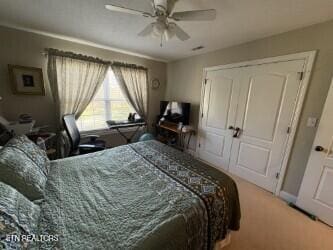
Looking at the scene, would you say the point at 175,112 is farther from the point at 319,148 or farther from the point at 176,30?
the point at 319,148

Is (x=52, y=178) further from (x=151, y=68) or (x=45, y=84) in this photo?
(x=151, y=68)

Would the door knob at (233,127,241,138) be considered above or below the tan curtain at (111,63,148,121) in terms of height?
below

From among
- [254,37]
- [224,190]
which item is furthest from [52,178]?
[254,37]

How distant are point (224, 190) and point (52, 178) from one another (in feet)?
5.02

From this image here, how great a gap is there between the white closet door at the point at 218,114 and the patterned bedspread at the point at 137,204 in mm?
1648

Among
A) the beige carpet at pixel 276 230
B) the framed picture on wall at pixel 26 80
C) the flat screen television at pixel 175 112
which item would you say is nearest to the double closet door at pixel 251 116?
the flat screen television at pixel 175 112

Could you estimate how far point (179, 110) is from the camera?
3.64 meters

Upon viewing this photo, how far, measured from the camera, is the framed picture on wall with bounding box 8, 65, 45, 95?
2.38 m

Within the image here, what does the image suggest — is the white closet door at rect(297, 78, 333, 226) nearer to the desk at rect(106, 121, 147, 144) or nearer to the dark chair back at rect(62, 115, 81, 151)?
the desk at rect(106, 121, 147, 144)

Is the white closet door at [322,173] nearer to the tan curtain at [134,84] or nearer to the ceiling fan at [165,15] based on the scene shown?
the ceiling fan at [165,15]

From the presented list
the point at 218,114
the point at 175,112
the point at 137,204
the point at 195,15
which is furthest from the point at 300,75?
the point at 137,204

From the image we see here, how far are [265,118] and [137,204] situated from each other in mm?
2340

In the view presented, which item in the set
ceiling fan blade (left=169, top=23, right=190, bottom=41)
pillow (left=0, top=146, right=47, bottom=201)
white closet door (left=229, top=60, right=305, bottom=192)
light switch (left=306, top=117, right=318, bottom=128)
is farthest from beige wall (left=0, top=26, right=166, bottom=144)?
light switch (left=306, top=117, right=318, bottom=128)

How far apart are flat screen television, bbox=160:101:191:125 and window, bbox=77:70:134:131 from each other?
964 mm
